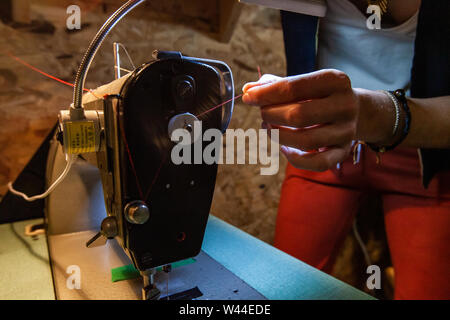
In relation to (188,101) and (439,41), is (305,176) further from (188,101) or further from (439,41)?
(188,101)

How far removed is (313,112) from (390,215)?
0.78 meters

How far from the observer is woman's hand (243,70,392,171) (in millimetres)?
540

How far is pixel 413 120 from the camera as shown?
A: 73cm

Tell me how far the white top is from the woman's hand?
1.60 feet

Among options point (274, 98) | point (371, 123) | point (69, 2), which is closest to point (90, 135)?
point (274, 98)

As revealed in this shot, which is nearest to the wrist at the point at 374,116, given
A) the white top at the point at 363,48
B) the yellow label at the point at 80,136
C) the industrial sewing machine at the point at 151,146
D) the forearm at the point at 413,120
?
the forearm at the point at 413,120

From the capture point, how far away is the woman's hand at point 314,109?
21.2 inches

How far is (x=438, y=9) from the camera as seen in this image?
2.60ft

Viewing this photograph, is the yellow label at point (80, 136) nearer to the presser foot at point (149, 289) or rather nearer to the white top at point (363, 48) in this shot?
the presser foot at point (149, 289)

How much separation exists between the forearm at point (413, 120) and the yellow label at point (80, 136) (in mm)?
527

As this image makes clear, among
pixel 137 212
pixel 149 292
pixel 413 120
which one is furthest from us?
pixel 413 120

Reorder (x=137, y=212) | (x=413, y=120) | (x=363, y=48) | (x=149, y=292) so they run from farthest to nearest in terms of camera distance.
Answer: (x=363, y=48)
(x=413, y=120)
(x=149, y=292)
(x=137, y=212)

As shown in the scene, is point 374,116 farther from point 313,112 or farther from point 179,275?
point 179,275

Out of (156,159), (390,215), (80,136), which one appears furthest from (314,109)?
(390,215)
